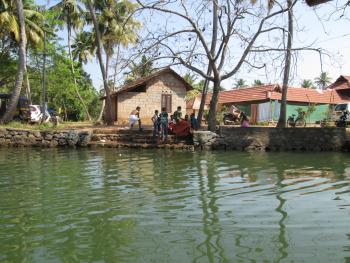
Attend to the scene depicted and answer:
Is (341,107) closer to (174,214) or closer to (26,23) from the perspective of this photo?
(26,23)

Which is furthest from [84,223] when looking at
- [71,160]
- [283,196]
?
[71,160]

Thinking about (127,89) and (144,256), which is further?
(127,89)

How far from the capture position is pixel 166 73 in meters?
28.2

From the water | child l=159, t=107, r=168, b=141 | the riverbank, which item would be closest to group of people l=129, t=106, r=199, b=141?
child l=159, t=107, r=168, b=141

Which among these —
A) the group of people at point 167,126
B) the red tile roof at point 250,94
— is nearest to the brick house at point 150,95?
the red tile roof at point 250,94

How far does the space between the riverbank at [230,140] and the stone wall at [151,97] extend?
344 inches

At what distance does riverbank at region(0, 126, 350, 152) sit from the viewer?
17.6 metres

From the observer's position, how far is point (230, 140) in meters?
18.0

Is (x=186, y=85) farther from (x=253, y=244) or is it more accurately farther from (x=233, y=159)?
(x=253, y=244)

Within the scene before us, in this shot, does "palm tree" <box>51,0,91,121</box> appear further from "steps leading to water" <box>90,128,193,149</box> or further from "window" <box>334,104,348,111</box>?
"window" <box>334,104,348,111</box>

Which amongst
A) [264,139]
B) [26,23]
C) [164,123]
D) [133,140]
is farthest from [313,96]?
[26,23]

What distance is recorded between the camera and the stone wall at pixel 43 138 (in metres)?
18.6

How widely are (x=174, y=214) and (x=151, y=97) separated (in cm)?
2224

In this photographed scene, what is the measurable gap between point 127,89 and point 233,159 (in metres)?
14.5
